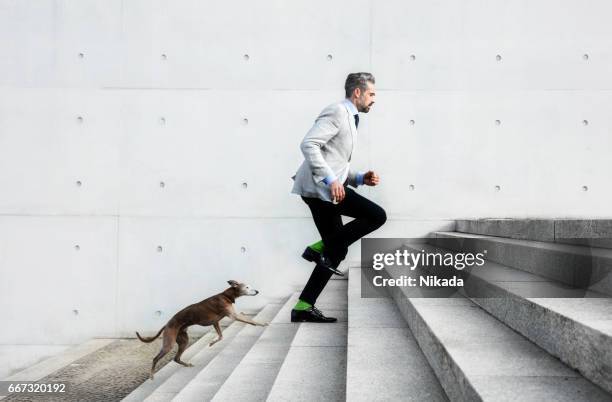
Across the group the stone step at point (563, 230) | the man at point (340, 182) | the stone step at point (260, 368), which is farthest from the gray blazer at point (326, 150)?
the stone step at point (563, 230)

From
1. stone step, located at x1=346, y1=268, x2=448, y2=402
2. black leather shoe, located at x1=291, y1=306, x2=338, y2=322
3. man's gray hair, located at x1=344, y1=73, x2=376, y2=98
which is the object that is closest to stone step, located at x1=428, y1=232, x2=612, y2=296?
stone step, located at x1=346, y1=268, x2=448, y2=402

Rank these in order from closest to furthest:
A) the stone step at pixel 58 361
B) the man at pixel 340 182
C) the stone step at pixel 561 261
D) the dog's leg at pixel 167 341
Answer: the stone step at pixel 561 261 < the man at pixel 340 182 < the dog's leg at pixel 167 341 < the stone step at pixel 58 361

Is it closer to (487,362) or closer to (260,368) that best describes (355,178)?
(260,368)

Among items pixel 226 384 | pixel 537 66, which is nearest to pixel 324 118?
pixel 226 384

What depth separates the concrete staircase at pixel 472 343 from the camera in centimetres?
149

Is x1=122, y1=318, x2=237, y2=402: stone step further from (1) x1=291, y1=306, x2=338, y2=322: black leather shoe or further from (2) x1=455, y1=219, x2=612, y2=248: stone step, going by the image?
(2) x1=455, y1=219, x2=612, y2=248: stone step

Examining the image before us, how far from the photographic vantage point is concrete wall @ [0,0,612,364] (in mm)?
5438

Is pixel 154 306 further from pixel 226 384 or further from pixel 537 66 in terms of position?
pixel 537 66

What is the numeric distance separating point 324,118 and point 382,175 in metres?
2.45

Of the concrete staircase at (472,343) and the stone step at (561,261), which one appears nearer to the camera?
the concrete staircase at (472,343)

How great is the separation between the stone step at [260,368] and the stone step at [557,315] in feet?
3.35

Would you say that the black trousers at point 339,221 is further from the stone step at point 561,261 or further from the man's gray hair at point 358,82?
the stone step at point 561,261

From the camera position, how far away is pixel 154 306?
5555 mm

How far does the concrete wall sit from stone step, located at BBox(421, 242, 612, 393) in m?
2.94
